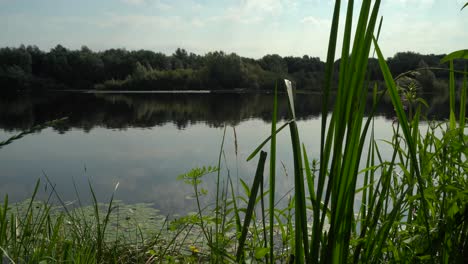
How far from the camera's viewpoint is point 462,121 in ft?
3.17

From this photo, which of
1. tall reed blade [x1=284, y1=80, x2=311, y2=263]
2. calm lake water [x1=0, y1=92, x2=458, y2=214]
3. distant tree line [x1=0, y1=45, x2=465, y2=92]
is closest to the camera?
tall reed blade [x1=284, y1=80, x2=311, y2=263]

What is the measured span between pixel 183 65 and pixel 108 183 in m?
54.3

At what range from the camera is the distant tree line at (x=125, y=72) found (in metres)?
45.4

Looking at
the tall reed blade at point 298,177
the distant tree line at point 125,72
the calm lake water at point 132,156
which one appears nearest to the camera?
the tall reed blade at point 298,177

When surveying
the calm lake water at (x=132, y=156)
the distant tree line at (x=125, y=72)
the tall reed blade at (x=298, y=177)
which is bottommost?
the calm lake water at (x=132, y=156)

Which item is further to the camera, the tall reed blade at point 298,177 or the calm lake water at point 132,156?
the calm lake water at point 132,156

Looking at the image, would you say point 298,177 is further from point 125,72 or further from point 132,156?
point 125,72

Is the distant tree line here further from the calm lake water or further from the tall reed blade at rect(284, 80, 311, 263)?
the tall reed blade at rect(284, 80, 311, 263)

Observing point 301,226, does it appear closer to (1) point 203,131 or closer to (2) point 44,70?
(1) point 203,131

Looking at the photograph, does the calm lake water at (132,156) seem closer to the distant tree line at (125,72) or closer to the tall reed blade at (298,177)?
the tall reed blade at (298,177)

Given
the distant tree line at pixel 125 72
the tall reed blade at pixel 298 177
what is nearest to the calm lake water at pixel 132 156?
the tall reed blade at pixel 298 177

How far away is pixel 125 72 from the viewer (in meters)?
54.0

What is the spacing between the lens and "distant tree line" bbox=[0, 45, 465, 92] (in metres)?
45.4

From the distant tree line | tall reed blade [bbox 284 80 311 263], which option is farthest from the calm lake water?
the distant tree line
